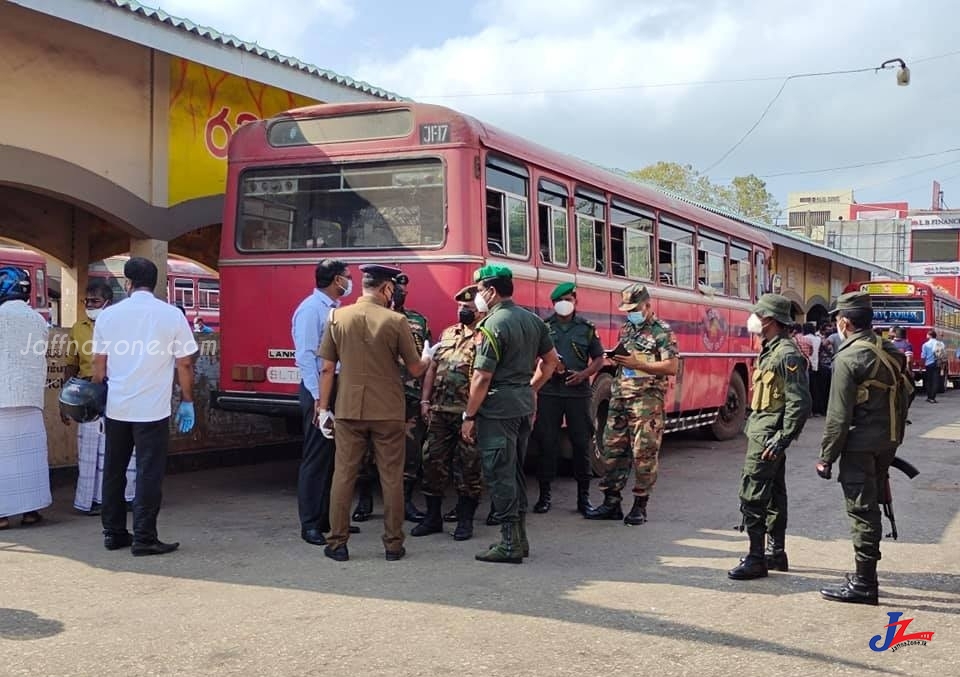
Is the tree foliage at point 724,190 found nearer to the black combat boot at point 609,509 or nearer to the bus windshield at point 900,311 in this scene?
the bus windshield at point 900,311

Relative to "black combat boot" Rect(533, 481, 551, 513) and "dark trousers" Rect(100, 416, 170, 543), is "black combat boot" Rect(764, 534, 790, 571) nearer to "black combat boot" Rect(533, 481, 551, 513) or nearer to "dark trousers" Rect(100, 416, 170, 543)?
"black combat boot" Rect(533, 481, 551, 513)

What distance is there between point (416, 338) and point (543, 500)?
1.85m

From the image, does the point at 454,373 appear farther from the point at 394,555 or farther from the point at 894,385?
the point at 894,385

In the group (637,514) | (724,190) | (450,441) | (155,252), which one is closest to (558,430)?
(637,514)

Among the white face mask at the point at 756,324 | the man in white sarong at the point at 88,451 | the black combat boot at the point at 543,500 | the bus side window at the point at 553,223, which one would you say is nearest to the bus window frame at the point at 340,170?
the bus side window at the point at 553,223

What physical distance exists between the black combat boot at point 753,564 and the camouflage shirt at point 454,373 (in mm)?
2126

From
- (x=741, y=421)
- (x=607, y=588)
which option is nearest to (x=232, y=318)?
(x=607, y=588)

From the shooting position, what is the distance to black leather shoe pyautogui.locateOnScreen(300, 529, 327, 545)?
652 cm

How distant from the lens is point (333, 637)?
179 inches

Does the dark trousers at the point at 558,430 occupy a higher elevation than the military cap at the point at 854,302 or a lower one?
lower

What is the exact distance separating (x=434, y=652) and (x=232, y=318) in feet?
15.8

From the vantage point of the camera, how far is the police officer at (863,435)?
524 centimetres

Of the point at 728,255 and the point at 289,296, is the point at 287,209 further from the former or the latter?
the point at 728,255

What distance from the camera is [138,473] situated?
6184 mm
